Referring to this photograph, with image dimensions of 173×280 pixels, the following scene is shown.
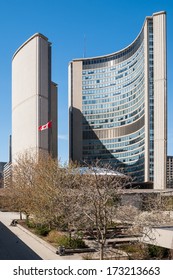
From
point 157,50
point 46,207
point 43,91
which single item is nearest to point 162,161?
point 157,50

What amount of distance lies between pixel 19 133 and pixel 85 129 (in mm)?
27321

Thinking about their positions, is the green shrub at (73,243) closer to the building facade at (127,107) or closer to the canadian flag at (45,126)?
the building facade at (127,107)

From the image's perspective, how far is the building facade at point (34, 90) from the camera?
273 ft

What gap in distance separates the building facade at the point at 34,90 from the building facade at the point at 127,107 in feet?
68.0

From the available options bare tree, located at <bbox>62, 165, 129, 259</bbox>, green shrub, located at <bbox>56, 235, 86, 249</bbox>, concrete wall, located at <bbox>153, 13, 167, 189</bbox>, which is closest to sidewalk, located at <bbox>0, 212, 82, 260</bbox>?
green shrub, located at <bbox>56, 235, 86, 249</bbox>

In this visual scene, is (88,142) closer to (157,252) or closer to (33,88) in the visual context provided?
(33,88)

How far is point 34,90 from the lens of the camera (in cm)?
8425

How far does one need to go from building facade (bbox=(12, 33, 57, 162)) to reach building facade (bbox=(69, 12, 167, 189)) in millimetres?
20713

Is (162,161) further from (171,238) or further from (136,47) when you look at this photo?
(171,238)

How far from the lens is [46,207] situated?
2327 cm

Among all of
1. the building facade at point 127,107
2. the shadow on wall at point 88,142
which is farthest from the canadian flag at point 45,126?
the shadow on wall at point 88,142

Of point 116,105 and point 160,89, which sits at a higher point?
point 160,89

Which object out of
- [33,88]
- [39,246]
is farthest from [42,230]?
[33,88]

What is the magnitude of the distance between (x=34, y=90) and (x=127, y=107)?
2853 cm
